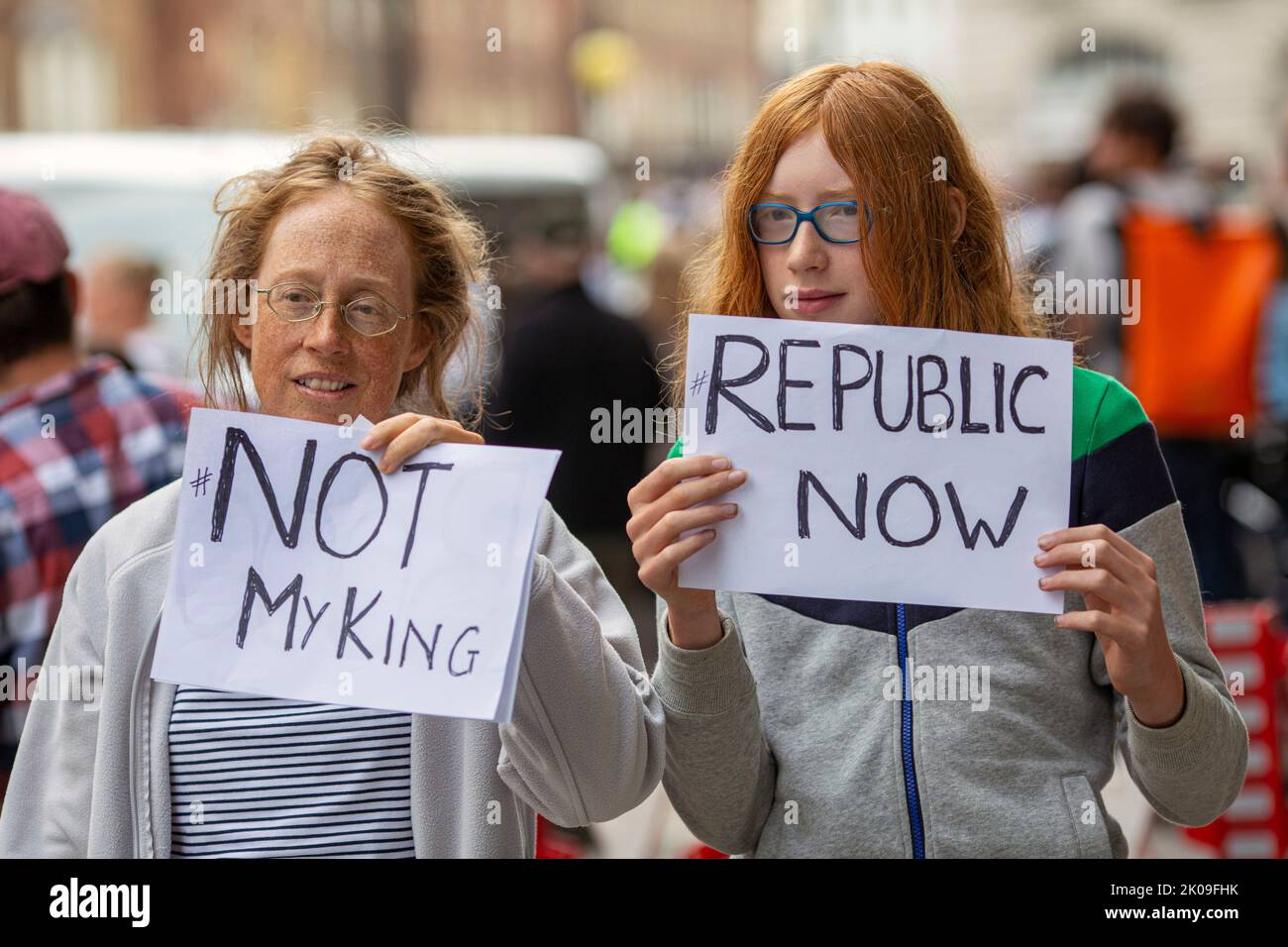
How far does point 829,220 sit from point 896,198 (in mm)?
81

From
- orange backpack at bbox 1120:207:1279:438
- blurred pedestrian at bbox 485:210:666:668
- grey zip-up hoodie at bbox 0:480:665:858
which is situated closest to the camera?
grey zip-up hoodie at bbox 0:480:665:858

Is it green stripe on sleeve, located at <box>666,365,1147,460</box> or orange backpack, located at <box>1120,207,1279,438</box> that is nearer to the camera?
green stripe on sleeve, located at <box>666,365,1147,460</box>

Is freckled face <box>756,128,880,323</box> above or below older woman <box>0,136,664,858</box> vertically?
above

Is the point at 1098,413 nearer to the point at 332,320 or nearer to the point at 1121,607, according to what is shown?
the point at 1121,607

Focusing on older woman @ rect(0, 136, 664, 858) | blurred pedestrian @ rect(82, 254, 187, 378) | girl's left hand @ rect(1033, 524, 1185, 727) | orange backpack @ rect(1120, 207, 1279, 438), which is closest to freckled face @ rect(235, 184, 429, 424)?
older woman @ rect(0, 136, 664, 858)

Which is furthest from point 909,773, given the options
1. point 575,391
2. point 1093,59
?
point 1093,59

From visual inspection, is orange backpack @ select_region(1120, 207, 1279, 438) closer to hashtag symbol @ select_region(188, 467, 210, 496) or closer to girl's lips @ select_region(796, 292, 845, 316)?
girl's lips @ select_region(796, 292, 845, 316)

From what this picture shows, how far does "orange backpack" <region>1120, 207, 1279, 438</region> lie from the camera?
19.1 ft

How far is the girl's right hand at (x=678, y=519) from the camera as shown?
1896 millimetres

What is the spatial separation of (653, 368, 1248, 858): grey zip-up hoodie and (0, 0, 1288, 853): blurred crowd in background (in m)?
0.46

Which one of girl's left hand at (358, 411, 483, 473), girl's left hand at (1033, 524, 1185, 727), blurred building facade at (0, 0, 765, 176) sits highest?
blurred building facade at (0, 0, 765, 176)

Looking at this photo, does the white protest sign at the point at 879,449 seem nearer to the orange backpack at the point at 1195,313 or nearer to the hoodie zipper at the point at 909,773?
the hoodie zipper at the point at 909,773

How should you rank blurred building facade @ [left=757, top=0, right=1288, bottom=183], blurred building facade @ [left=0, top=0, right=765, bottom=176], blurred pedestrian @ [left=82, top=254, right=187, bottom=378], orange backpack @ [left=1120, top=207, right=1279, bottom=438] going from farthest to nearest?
1. blurred building facade @ [left=757, top=0, right=1288, bottom=183]
2. blurred building facade @ [left=0, top=0, right=765, bottom=176]
3. blurred pedestrian @ [left=82, top=254, right=187, bottom=378]
4. orange backpack @ [left=1120, top=207, right=1279, bottom=438]
